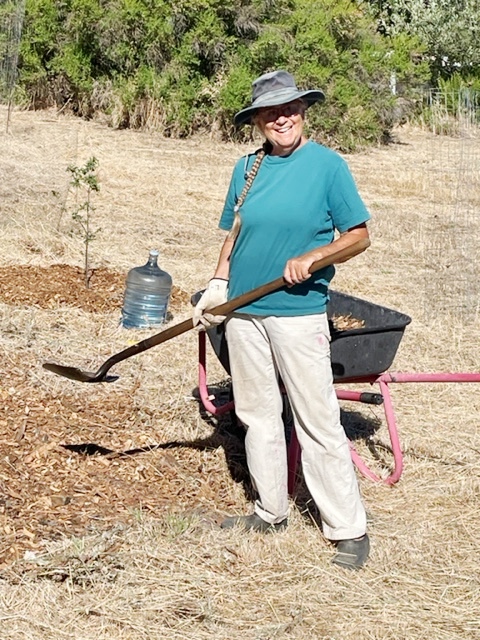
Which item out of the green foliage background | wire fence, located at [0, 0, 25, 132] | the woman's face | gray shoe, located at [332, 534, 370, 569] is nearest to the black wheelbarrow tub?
gray shoe, located at [332, 534, 370, 569]

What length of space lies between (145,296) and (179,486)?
95.5 inches

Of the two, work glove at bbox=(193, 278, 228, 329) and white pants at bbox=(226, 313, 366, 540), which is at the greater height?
work glove at bbox=(193, 278, 228, 329)

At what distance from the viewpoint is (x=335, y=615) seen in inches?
142

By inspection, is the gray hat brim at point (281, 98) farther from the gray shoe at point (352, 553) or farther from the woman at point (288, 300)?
the gray shoe at point (352, 553)

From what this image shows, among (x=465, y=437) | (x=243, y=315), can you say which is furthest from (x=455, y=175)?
(x=243, y=315)

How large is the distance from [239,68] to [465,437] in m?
14.1

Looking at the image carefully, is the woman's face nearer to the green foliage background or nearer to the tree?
the green foliage background

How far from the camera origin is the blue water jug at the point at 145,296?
6801 mm

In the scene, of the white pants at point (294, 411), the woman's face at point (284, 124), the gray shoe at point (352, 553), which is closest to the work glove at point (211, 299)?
the white pants at point (294, 411)

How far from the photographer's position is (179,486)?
4.61 meters

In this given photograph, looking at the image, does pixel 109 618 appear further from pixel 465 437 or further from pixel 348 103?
pixel 348 103

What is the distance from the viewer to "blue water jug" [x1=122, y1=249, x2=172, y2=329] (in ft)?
22.3

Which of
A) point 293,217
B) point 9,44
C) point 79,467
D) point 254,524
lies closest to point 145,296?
point 79,467

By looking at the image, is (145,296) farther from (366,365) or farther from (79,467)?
(366,365)
